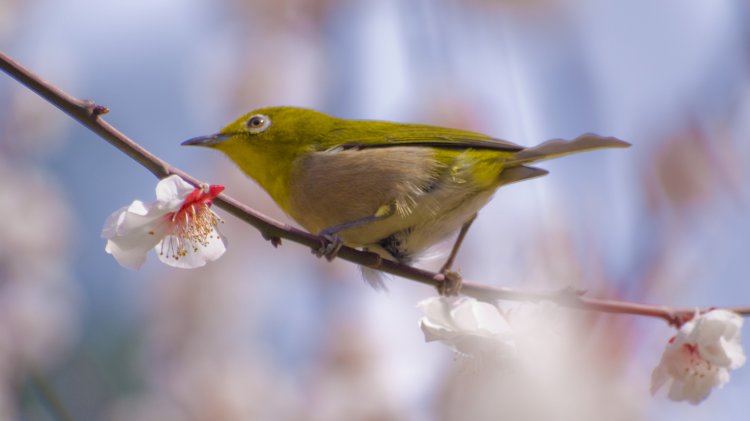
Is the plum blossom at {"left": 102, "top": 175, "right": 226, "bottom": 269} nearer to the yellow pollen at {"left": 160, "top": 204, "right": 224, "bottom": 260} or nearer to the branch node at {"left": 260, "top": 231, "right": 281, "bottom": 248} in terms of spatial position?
the yellow pollen at {"left": 160, "top": 204, "right": 224, "bottom": 260}

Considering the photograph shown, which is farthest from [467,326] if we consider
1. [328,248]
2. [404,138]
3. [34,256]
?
[34,256]

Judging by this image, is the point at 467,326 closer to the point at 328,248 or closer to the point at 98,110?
the point at 328,248

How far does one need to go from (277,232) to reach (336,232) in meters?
0.79

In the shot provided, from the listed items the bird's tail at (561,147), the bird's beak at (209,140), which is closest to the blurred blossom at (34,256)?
the bird's beak at (209,140)

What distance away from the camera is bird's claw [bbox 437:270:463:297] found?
2475 mm

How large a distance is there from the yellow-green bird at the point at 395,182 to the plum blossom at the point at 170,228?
58cm

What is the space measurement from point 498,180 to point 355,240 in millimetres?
566

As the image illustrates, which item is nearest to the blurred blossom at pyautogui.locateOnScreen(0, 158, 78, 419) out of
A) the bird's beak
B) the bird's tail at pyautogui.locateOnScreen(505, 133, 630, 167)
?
the bird's beak

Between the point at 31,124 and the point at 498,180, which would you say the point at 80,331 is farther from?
the point at 498,180

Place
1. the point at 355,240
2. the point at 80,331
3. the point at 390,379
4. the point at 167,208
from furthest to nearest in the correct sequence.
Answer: the point at 80,331 → the point at 390,379 → the point at 355,240 → the point at 167,208

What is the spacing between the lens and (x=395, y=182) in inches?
118

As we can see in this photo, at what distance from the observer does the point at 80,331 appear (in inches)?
189

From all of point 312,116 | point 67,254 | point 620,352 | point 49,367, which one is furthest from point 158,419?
point 620,352

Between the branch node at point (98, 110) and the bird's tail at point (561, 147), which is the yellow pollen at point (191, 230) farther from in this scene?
the bird's tail at point (561, 147)
